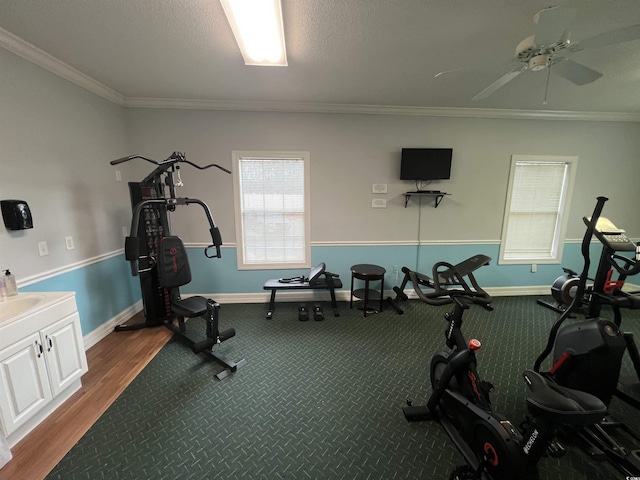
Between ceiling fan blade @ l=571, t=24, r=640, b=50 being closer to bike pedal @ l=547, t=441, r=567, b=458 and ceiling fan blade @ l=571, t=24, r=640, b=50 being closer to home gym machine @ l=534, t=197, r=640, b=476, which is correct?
home gym machine @ l=534, t=197, r=640, b=476

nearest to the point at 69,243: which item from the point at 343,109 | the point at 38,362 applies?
the point at 38,362

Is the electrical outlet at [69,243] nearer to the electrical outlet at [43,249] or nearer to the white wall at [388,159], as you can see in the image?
the electrical outlet at [43,249]

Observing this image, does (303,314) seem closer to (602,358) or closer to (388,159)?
(388,159)

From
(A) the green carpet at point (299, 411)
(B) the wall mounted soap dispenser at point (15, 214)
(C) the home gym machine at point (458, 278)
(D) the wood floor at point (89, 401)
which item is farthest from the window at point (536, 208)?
(B) the wall mounted soap dispenser at point (15, 214)

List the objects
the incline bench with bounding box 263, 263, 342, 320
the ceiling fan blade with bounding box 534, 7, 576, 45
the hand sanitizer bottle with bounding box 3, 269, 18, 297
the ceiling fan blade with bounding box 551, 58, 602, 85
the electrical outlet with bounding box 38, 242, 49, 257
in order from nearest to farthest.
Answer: the ceiling fan blade with bounding box 534, 7, 576, 45, the ceiling fan blade with bounding box 551, 58, 602, 85, the hand sanitizer bottle with bounding box 3, 269, 18, 297, the electrical outlet with bounding box 38, 242, 49, 257, the incline bench with bounding box 263, 263, 342, 320

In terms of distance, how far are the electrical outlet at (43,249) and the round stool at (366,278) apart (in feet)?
10.3

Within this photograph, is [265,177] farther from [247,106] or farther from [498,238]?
[498,238]

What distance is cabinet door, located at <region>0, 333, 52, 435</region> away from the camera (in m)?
1.49

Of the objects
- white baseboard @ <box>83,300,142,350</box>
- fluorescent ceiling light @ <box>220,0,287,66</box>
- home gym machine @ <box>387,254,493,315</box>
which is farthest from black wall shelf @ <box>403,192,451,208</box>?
white baseboard @ <box>83,300,142,350</box>

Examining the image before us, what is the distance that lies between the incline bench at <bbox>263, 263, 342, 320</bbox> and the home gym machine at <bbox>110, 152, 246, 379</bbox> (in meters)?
0.80

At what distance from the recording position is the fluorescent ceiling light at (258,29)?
5.10ft

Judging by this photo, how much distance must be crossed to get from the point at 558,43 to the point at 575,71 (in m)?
0.40

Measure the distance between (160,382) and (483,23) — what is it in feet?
12.2

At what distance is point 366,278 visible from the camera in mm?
3236
